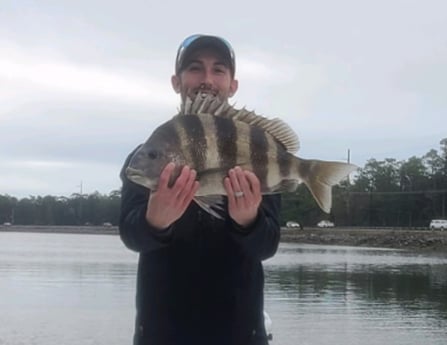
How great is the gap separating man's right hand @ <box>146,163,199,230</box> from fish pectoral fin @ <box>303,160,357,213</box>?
547 millimetres

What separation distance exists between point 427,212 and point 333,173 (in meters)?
109

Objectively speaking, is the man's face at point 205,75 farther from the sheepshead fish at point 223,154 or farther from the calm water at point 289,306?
the calm water at point 289,306

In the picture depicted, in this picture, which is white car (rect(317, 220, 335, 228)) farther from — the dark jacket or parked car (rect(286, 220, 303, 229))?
the dark jacket

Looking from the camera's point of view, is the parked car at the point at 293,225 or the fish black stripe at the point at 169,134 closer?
the fish black stripe at the point at 169,134

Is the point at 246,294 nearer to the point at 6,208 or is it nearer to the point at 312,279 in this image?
the point at 312,279

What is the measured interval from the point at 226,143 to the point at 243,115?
0.21m

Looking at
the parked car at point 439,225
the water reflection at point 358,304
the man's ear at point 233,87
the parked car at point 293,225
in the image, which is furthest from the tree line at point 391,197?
the man's ear at point 233,87

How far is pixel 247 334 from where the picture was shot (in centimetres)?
334

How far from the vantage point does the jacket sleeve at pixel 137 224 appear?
3.18 m

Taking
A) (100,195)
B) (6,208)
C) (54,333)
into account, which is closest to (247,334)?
(54,333)

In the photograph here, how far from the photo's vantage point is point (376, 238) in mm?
90750

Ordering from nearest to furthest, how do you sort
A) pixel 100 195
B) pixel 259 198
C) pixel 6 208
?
pixel 259 198 < pixel 100 195 < pixel 6 208

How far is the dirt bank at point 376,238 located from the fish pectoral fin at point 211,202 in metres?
68.6

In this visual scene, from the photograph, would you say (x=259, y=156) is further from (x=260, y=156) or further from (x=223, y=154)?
(x=223, y=154)
